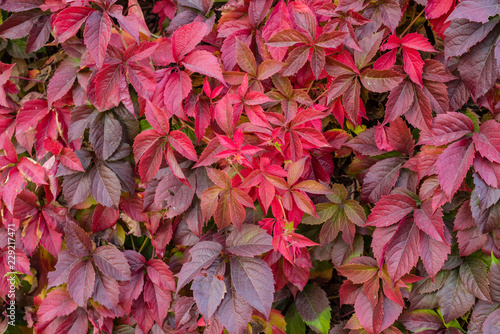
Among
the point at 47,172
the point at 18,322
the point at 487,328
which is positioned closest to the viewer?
the point at 487,328

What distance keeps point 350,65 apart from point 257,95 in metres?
0.25

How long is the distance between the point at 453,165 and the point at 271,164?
425mm

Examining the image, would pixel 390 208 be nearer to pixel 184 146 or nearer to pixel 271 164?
pixel 271 164

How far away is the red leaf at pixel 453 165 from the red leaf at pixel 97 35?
82 cm

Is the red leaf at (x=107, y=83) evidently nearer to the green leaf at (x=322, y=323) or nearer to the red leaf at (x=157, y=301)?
the red leaf at (x=157, y=301)

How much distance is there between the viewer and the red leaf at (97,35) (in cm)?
87

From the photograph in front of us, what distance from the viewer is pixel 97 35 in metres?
0.89

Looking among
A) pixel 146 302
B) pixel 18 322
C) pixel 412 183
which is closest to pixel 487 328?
pixel 412 183

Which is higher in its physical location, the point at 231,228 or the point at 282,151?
the point at 282,151

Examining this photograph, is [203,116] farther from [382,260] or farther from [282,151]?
[382,260]

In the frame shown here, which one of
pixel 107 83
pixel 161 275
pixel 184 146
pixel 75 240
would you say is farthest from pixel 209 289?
pixel 107 83

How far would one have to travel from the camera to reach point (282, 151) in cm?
96

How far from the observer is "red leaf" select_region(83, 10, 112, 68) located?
0.87 metres

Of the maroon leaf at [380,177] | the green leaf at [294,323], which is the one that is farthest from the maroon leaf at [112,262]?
the maroon leaf at [380,177]
